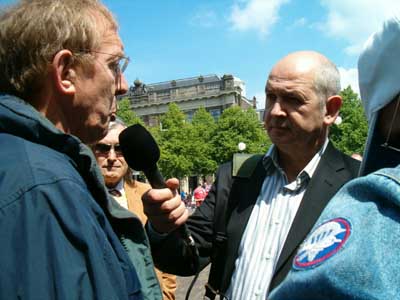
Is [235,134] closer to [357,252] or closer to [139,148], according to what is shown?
[139,148]

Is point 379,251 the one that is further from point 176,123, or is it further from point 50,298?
point 176,123

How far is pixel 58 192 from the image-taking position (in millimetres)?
1104

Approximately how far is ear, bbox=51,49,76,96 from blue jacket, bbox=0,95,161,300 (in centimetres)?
20

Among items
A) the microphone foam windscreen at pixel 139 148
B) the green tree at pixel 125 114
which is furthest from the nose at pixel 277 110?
the green tree at pixel 125 114

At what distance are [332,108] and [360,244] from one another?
6.09 ft

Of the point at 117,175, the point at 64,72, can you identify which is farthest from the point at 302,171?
the point at 117,175

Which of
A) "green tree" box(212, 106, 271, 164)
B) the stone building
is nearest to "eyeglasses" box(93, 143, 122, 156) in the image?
"green tree" box(212, 106, 271, 164)

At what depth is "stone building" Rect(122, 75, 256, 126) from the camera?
53.0 metres

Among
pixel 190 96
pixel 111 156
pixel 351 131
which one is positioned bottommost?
pixel 111 156

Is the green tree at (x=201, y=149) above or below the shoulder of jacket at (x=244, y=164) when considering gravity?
above

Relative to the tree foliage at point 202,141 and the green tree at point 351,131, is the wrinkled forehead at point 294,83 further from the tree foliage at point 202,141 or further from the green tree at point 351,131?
the tree foliage at point 202,141

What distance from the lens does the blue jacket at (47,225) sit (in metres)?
1.01

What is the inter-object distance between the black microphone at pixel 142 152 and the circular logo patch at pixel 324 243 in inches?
36.1

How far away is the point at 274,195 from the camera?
227cm
